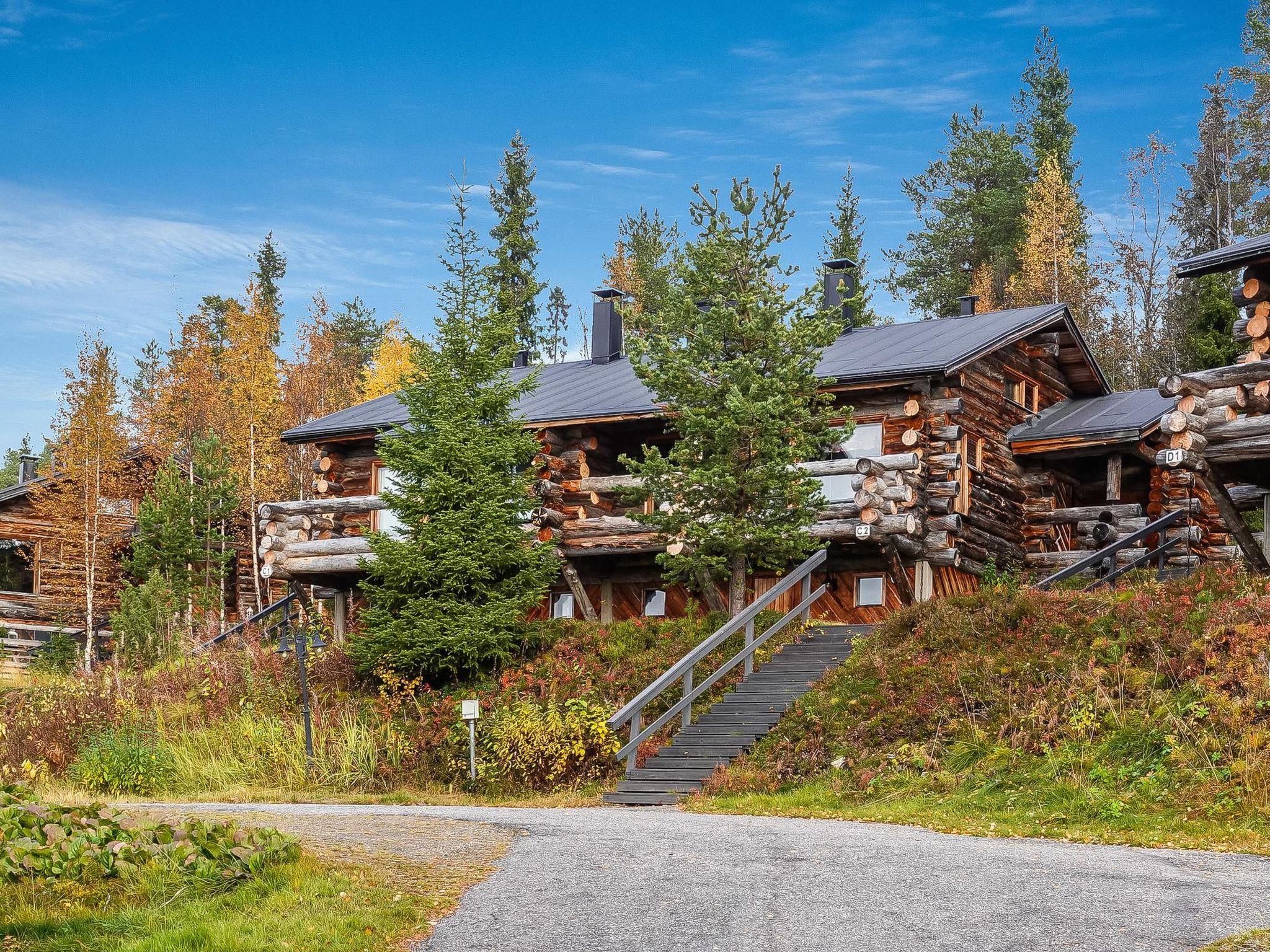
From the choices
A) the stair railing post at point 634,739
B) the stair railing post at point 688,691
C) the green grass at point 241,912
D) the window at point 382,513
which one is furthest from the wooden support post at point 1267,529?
the window at point 382,513

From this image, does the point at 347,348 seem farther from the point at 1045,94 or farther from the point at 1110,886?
the point at 1110,886

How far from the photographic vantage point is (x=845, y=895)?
9.58 metres

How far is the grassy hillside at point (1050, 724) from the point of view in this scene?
13.4 meters

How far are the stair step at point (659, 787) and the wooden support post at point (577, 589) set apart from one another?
8240mm

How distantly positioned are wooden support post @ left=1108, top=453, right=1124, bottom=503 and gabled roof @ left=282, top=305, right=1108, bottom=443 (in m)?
2.97

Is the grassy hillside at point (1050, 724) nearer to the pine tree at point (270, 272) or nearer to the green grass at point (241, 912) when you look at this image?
the green grass at point (241, 912)

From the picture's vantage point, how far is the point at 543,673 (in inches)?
845

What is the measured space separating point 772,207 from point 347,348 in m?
43.2

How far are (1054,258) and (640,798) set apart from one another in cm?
3320

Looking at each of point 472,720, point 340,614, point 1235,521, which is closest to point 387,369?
point 340,614

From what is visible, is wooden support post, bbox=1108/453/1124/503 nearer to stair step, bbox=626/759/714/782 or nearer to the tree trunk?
the tree trunk

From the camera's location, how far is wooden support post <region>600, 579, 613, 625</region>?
27.1 m

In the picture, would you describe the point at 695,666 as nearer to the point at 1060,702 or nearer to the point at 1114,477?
the point at 1060,702

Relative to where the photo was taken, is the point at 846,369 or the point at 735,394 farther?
the point at 846,369
